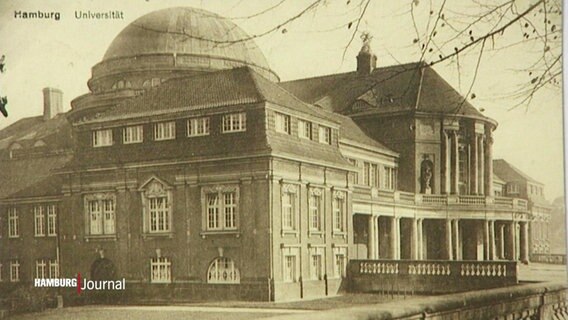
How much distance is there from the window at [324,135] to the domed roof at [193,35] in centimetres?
58

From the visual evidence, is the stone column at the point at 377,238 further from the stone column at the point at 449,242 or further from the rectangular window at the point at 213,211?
the rectangular window at the point at 213,211

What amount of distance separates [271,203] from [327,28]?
4.07ft

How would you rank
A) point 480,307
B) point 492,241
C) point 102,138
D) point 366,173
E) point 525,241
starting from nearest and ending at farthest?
point 480,307
point 102,138
point 366,173
point 525,241
point 492,241

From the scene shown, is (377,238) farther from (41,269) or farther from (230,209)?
(41,269)

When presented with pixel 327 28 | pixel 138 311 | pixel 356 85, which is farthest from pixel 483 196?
pixel 138 311

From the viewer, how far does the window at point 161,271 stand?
597 cm

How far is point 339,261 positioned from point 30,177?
7.01 feet

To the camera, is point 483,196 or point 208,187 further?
point 483,196

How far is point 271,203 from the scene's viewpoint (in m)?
5.84

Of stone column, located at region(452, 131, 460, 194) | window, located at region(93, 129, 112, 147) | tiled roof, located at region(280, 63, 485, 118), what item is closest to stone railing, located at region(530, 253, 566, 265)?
stone column, located at region(452, 131, 460, 194)

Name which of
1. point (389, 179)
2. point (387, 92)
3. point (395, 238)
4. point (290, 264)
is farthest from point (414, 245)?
point (387, 92)

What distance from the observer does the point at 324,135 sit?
20.3 feet

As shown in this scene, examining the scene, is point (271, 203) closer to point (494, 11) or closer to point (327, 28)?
point (327, 28)

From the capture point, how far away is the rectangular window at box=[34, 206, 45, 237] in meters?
Result: 6.09
